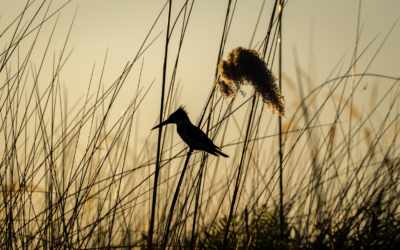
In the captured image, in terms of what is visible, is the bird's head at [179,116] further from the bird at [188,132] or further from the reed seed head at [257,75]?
the reed seed head at [257,75]

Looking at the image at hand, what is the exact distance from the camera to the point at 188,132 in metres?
1.58

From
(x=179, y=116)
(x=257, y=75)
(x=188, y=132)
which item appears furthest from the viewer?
(x=179, y=116)

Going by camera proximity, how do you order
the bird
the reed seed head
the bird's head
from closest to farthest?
1. the reed seed head
2. the bird
3. the bird's head

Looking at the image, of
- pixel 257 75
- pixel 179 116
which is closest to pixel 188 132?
pixel 179 116

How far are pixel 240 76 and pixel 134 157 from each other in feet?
3.33

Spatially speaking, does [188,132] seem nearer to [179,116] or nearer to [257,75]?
[179,116]

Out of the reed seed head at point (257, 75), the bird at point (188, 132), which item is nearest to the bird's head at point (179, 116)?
the bird at point (188, 132)

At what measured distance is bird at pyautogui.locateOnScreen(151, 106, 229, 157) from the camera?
1306 mm

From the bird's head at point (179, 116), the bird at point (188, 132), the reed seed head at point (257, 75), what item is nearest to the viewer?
the reed seed head at point (257, 75)

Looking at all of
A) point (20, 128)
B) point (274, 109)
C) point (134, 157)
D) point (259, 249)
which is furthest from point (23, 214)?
point (259, 249)

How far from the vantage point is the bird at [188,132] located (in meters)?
1.31

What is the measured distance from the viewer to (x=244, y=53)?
104cm

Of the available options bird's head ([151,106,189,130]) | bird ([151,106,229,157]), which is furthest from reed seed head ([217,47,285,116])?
bird's head ([151,106,189,130])

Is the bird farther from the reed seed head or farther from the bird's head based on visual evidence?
the reed seed head
